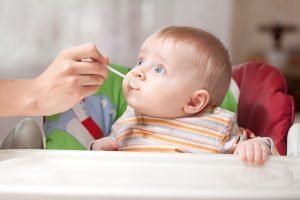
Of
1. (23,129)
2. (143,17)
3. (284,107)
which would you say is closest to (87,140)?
(23,129)

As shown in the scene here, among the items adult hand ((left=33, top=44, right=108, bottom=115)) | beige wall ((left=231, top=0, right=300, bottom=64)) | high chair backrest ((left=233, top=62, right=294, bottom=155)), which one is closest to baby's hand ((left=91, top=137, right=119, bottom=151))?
adult hand ((left=33, top=44, right=108, bottom=115))

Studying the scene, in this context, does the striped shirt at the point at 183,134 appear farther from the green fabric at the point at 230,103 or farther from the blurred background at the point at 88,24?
the blurred background at the point at 88,24

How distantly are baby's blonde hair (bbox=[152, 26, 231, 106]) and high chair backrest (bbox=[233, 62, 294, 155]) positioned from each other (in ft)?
0.64

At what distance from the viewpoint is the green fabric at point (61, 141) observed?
3.74 feet

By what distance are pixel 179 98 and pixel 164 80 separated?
0.05m

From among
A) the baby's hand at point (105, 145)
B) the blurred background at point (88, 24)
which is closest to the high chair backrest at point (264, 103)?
the baby's hand at point (105, 145)

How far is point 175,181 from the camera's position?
70 cm

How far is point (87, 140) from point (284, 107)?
0.49 m

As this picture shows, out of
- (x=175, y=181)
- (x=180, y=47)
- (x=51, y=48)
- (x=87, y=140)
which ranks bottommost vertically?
(x=51, y=48)

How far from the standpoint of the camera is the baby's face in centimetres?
106

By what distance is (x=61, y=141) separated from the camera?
3.77 ft

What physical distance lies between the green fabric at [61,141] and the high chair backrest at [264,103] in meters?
0.45

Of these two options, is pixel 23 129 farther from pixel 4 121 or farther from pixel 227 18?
pixel 227 18

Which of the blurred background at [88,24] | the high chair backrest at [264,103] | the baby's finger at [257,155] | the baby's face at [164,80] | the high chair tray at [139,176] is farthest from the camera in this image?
the blurred background at [88,24]
